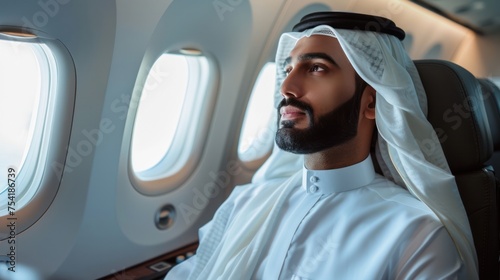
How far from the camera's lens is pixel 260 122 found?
360cm

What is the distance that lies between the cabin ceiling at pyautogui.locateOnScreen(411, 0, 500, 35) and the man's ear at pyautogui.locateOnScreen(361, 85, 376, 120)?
7.72ft

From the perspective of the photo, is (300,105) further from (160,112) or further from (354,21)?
(160,112)

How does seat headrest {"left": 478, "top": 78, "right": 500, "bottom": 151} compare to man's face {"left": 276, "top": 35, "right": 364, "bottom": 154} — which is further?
seat headrest {"left": 478, "top": 78, "right": 500, "bottom": 151}

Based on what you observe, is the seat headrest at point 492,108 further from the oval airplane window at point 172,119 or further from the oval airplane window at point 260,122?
the oval airplane window at point 260,122

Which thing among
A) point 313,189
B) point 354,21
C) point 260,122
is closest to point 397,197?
point 313,189

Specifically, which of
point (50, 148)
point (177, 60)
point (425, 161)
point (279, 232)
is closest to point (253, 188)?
point (279, 232)

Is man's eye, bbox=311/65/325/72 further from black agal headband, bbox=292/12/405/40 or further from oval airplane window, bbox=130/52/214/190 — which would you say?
oval airplane window, bbox=130/52/214/190

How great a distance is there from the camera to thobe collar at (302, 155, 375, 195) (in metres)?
1.47

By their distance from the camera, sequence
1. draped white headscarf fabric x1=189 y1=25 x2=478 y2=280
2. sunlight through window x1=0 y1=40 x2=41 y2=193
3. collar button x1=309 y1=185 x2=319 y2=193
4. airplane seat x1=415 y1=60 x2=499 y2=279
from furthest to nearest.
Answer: sunlight through window x1=0 y1=40 x2=41 y2=193 → collar button x1=309 y1=185 x2=319 y2=193 → airplane seat x1=415 y1=60 x2=499 y2=279 → draped white headscarf fabric x1=189 y1=25 x2=478 y2=280

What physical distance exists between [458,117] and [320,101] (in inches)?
20.0

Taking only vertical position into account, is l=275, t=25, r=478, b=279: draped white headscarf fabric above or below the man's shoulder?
above

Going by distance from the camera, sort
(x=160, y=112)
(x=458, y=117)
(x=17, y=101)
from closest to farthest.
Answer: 1. (x=458, y=117)
2. (x=17, y=101)
3. (x=160, y=112)

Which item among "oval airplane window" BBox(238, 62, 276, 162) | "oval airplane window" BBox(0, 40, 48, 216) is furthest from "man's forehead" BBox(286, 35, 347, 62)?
"oval airplane window" BBox(238, 62, 276, 162)

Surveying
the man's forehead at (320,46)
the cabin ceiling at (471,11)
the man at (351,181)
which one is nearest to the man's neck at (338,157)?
the man at (351,181)
